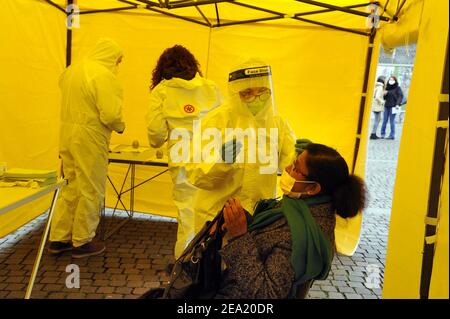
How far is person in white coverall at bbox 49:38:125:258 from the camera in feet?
9.33

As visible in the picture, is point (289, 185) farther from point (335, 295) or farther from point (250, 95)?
point (335, 295)

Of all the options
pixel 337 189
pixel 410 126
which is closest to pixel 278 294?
pixel 337 189

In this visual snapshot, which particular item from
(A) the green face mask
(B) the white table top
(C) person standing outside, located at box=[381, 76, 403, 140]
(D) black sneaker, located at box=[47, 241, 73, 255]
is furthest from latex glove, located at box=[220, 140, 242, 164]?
(C) person standing outside, located at box=[381, 76, 403, 140]

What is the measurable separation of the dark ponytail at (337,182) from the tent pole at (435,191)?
14.4 inches

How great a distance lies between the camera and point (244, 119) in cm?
202

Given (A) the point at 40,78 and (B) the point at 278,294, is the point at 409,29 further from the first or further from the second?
A: (A) the point at 40,78

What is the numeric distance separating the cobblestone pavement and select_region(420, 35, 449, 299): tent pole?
1.21m

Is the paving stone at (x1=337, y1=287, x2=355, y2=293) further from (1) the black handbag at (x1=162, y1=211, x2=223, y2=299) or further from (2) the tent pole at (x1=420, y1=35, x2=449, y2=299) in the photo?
(2) the tent pole at (x1=420, y1=35, x2=449, y2=299)

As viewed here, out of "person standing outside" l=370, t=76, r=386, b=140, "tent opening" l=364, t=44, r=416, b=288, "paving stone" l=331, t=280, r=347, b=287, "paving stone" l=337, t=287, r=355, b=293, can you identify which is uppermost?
"person standing outside" l=370, t=76, r=386, b=140

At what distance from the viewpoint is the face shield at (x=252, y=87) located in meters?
1.98

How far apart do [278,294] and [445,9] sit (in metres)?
0.95

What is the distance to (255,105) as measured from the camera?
6.57ft

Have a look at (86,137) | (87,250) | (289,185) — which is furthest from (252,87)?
(87,250)

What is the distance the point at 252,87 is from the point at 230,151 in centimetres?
35
